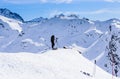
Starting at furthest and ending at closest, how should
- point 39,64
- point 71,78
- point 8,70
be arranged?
point 39,64 < point 71,78 < point 8,70

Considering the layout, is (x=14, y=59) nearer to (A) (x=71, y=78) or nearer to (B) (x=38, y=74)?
(B) (x=38, y=74)

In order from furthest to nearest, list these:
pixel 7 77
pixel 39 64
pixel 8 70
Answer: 1. pixel 39 64
2. pixel 8 70
3. pixel 7 77

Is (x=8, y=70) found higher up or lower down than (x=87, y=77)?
higher up

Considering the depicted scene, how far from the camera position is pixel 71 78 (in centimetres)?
3728

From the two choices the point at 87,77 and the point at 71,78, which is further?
the point at 87,77

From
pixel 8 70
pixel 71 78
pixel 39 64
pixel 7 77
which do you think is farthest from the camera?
pixel 39 64

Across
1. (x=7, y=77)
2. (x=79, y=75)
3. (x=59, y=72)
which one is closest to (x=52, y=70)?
(x=59, y=72)

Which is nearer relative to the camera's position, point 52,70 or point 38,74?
point 38,74

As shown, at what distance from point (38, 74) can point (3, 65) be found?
3989mm

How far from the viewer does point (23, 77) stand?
3378 cm

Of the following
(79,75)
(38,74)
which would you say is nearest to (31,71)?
(38,74)

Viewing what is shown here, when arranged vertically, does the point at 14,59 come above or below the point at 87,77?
above

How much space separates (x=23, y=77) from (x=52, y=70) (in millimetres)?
5592

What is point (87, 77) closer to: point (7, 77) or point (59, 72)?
point (59, 72)
